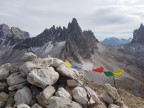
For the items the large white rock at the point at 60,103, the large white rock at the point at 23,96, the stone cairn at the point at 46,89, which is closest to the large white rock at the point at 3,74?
the stone cairn at the point at 46,89

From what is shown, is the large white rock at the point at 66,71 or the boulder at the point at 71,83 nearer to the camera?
the boulder at the point at 71,83

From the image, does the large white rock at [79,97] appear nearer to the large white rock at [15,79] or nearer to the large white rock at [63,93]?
the large white rock at [63,93]

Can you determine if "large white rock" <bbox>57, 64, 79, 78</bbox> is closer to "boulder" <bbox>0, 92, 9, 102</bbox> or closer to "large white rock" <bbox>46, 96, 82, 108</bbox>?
"large white rock" <bbox>46, 96, 82, 108</bbox>

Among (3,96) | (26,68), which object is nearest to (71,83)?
(26,68)

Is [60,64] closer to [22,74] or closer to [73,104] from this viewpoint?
[22,74]

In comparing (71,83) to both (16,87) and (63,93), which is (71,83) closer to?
(63,93)
